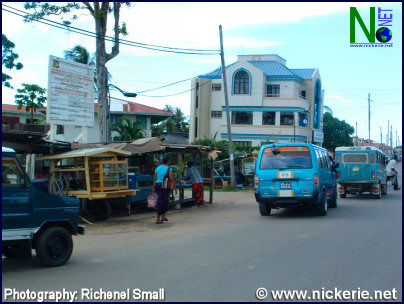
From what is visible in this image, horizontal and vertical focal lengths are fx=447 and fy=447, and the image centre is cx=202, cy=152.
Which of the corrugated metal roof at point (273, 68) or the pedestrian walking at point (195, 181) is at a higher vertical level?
the corrugated metal roof at point (273, 68)

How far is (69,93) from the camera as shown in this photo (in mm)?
15617

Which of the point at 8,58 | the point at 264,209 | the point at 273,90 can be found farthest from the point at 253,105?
the point at 264,209

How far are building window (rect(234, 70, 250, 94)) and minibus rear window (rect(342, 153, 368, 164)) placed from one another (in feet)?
87.7

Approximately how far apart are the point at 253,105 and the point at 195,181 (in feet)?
99.8

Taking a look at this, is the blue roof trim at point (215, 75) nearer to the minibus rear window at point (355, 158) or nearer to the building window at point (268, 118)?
the building window at point (268, 118)

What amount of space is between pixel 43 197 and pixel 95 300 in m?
2.48

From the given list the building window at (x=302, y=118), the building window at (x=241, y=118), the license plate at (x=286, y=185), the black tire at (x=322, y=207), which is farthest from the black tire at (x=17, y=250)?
the building window at (x=302, y=118)

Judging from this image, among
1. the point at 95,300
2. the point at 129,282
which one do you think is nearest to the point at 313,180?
the point at 129,282

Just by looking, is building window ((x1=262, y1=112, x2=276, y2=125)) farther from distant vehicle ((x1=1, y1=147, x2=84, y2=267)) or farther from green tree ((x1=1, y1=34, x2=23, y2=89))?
distant vehicle ((x1=1, y1=147, x2=84, y2=267))

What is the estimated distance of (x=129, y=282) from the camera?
634 cm

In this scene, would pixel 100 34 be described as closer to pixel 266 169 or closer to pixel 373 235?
pixel 266 169

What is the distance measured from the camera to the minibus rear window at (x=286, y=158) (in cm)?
1366

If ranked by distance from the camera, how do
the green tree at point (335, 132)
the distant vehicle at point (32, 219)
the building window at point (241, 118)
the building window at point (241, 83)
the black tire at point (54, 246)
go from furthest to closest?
the green tree at point (335, 132), the building window at point (241, 118), the building window at point (241, 83), the black tire at point (54, 246), the distant vehicle at point (32, 219)

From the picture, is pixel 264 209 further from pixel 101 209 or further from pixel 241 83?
pixel 241 83
